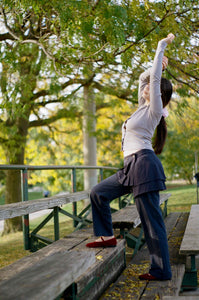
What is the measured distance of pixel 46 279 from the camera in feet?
5.57

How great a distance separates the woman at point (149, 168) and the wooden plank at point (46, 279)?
84 cm

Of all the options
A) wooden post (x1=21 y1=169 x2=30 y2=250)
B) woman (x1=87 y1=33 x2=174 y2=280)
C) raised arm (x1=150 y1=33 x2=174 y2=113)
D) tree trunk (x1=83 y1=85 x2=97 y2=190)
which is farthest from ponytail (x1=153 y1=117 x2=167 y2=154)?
tree trunk (x1=83 y1=85 x2=97 y2=190)

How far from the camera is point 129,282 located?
2982mm

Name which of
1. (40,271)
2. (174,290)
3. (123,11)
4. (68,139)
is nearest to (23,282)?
(40,271)

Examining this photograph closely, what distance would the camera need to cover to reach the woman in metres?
2.88

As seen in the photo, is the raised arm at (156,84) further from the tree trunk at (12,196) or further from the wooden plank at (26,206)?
the tree trunk at (12,196)

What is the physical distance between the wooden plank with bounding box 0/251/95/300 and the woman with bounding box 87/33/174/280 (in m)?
0.84

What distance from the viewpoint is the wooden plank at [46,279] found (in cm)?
153

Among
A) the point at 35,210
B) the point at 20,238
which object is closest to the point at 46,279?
the point at 35,210

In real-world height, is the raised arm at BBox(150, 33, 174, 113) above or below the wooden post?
above

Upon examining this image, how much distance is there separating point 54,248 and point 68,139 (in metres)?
13.7

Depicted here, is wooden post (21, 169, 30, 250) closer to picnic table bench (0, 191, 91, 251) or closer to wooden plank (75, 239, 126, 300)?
picnic table bench (0, 191, 91, 251)

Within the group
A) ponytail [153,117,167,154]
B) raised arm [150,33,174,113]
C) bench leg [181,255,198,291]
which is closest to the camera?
raised arm [150,33,174,113]

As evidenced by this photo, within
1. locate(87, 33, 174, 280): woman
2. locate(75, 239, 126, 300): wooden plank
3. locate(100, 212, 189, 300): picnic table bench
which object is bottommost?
locate(100, 212, 189, 300): picnic table bench
